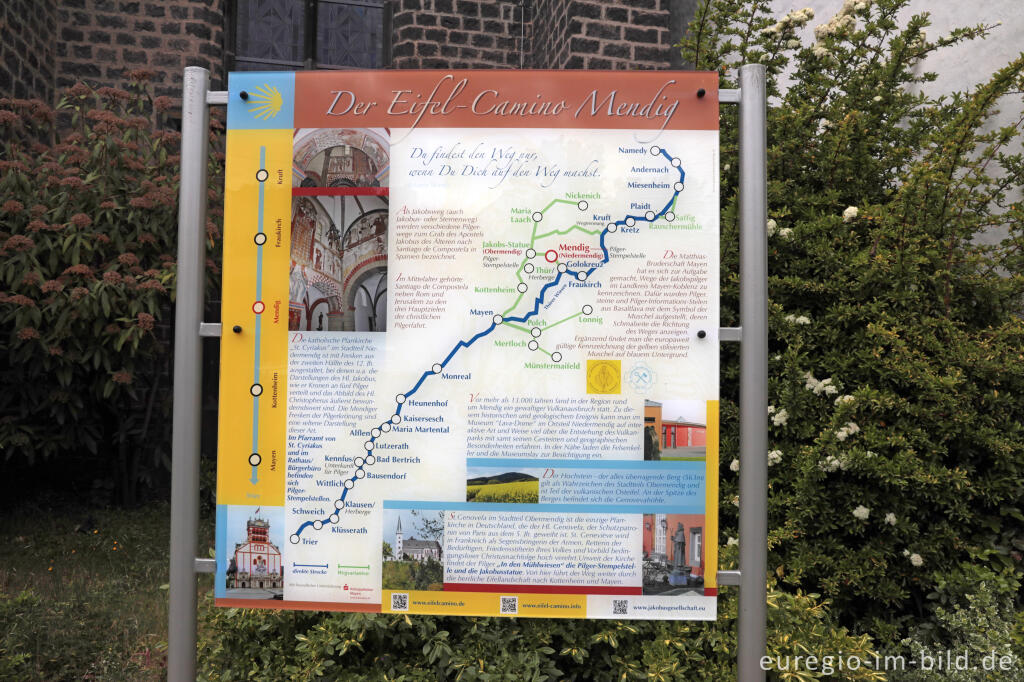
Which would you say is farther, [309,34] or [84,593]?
[309,34]

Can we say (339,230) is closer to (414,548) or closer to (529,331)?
(529,331)

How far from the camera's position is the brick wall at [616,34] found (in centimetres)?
636

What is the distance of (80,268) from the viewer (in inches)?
191


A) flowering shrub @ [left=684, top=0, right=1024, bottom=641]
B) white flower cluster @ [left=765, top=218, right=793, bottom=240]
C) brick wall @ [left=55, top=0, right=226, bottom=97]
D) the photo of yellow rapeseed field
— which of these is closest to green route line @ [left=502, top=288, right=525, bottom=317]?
the photo of yellow rapeseed field

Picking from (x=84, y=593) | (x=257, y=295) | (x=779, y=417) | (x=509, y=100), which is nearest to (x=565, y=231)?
(x=509, y=100)

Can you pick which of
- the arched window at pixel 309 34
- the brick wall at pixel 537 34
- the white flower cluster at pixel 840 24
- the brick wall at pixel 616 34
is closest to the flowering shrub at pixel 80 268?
the arched window at pixel 309 34

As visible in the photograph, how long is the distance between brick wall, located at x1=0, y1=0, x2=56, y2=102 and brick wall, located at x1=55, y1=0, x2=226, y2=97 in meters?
0.13

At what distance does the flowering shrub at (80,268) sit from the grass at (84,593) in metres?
0.60

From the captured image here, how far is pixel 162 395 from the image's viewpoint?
6.39 m

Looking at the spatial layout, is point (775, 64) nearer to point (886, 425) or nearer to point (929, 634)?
point (886, 425)

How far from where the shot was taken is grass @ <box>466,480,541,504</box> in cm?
199

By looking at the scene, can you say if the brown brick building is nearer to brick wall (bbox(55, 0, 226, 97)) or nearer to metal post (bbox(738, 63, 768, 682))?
brick wall (bbox(55, 0, 226, 97))

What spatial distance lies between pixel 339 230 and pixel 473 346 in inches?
19.9

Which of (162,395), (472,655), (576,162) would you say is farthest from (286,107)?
(162,395)
